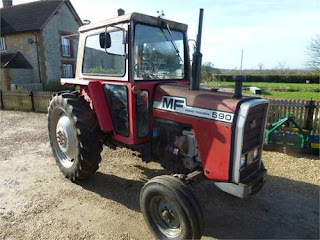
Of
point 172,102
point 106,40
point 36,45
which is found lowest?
point 172,102

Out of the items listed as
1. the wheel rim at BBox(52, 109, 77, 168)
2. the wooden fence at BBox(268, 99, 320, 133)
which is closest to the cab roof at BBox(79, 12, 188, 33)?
the wheel rim at BBox(52, 109, 77, 168)

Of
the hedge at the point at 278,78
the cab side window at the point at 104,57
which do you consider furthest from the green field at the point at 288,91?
the cab side window at the point at 104,57

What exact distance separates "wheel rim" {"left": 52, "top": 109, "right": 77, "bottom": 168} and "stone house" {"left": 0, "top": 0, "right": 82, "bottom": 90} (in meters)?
15.6

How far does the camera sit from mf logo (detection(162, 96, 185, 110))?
3296 mm

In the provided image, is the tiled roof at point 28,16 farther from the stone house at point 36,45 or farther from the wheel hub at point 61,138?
the wheel hub at point 61,138

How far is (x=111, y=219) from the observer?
135 inches

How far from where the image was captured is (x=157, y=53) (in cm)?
384

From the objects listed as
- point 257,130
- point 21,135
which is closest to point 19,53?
point 21,135

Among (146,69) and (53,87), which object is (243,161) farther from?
(53,87)

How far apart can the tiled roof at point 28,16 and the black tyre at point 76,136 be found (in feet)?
56.7

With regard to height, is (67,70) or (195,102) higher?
(67,70)

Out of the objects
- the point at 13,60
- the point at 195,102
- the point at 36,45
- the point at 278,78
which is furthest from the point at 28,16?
the point at 278,78

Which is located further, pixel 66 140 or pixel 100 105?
A: pixel 66 140

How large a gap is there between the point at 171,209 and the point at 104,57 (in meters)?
2.36
